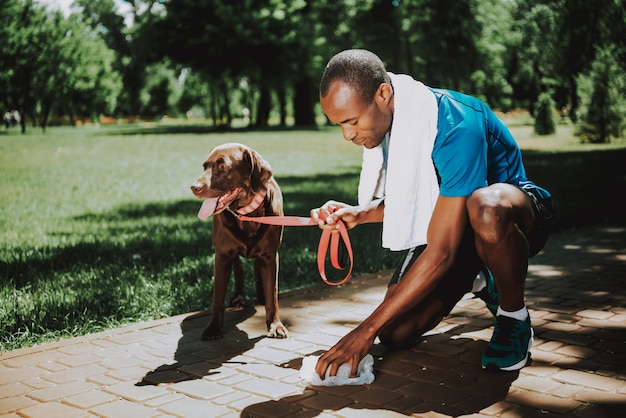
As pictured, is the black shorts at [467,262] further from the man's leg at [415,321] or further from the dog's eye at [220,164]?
the dog's eye at [220,164]

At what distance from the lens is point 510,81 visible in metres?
65.9

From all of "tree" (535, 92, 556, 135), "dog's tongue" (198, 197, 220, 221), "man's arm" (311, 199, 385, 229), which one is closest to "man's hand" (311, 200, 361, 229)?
"man's arm" (311, 199, 385, 229)

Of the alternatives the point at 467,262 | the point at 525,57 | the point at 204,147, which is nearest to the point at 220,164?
the point at 467,262

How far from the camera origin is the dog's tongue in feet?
11.7

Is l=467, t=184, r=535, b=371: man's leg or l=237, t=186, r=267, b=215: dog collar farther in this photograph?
l=237, t=186, r=267, b=215: dog collar

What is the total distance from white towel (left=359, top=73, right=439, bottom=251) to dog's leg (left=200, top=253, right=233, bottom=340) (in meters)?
1.17

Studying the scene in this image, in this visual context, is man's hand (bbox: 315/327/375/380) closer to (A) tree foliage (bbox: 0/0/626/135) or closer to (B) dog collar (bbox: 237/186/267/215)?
(B) dog collar (bbox: 237/186/267/215)

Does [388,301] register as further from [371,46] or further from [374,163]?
[371,46]

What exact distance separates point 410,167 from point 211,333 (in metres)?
1.66

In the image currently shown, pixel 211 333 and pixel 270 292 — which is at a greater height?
pixel 270 292

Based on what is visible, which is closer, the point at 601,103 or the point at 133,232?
the point at 133,232

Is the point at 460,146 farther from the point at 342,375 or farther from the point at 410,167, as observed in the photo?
the point at 342,375

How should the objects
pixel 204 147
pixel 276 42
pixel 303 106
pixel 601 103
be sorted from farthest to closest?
pixel 303 106 → pixel 276 42 → pixel 204 147 → pixel 601 103

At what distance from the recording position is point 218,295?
13.0ft
